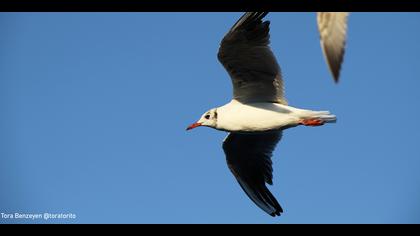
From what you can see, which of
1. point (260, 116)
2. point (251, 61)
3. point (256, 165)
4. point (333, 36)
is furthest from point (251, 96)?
point (333, 36)

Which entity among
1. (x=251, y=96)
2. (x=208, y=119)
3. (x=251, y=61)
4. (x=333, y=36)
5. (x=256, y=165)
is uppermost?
(x=251, y=61)

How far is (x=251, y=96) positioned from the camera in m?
9.59

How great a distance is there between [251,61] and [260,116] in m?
0.73

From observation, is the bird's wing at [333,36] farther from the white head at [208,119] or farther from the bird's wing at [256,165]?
the bird's wing at [256,165]

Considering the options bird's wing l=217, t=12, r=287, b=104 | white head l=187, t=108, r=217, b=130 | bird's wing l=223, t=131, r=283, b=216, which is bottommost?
bird's wing l=223, t=131, r=283, b=216

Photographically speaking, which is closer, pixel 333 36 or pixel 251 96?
pixel 333 36

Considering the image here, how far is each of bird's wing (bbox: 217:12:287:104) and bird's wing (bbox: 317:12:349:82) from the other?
1.81 m

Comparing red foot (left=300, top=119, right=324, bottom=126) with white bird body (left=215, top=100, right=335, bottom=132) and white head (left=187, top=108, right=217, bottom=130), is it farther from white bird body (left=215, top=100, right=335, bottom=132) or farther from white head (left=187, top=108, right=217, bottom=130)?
white head (left=187, top=108, right=217, bottom=130)

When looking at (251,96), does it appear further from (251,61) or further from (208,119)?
(208,119)

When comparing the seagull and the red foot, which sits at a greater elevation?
the seagull

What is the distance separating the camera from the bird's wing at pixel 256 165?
10.6m

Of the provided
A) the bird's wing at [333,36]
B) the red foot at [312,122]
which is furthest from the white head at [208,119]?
the bird's wing at [333,36]

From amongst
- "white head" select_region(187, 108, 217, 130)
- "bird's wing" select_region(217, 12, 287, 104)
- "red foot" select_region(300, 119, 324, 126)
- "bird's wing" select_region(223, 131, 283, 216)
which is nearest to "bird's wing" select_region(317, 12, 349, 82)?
"bird's wing" select_region(217, 12, 287, 104)

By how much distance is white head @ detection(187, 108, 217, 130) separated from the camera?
9.77m
